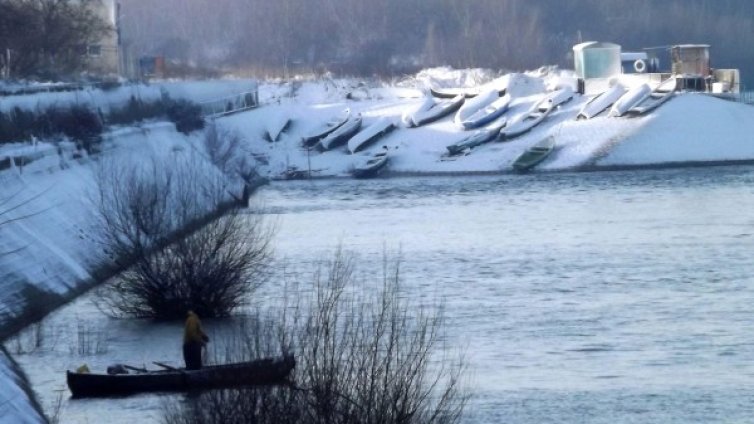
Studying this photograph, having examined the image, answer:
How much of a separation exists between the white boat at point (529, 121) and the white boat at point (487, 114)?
0.99 meters

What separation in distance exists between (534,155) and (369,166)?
5501 millimetres

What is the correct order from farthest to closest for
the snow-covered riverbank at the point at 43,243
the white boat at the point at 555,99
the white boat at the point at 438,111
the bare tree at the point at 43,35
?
the white boat at the point at 438,111 → the white boat at the point at 555,99 → the bare tree at the point at 43,35 → the snow-covered riverbank at the point at 43,243

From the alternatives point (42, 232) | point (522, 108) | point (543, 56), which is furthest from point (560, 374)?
point (543, 56)

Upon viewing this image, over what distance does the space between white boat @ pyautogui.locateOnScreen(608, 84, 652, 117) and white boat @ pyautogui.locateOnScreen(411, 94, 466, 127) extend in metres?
6.68

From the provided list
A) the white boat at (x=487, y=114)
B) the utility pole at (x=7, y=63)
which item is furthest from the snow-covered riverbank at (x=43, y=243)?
the white boat at (x=487, y=114)

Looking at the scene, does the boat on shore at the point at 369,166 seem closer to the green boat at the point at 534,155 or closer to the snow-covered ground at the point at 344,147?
the snow-covered ground at the point at 344,147

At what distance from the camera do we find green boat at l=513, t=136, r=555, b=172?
54.6 meters

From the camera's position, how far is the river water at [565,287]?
18.8m

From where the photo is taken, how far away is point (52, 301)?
2614cm

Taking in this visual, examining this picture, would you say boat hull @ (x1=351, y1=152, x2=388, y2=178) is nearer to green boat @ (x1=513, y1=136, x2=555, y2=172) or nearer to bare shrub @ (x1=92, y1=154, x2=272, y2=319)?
green boat @ (x1=513, y1=136, x2=555, y2=172)

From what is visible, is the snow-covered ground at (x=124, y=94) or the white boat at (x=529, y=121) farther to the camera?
the white boat at (x=529, y=121)

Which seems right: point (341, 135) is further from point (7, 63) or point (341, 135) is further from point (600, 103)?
point (7, 63)

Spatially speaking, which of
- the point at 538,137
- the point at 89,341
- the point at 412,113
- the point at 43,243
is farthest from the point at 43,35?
the point at 89,341

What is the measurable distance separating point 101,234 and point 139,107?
725 inches
